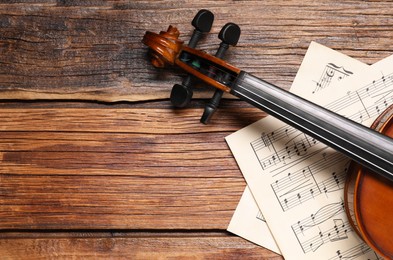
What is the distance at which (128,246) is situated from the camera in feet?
3.94

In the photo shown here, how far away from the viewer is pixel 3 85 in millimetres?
1228

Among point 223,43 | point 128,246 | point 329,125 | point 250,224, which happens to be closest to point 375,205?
point 329,125

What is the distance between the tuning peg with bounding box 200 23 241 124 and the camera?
3.53 feet

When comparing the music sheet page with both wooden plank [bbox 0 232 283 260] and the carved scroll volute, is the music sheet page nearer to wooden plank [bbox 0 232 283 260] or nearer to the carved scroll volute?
wooden plank [bbox 0 232 283 260]

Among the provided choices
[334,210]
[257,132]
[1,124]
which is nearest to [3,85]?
[1,124]

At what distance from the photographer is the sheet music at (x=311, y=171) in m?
1.14

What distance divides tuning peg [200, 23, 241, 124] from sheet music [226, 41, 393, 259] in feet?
0.36

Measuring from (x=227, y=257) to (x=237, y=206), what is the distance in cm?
11

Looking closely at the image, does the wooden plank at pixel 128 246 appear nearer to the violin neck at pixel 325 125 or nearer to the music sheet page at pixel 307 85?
the music sheet page at pixel 307 85

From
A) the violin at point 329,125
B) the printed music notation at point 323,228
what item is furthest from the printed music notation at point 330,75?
the printed music notation at point 323,228

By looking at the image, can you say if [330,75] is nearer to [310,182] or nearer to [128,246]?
[310,182]

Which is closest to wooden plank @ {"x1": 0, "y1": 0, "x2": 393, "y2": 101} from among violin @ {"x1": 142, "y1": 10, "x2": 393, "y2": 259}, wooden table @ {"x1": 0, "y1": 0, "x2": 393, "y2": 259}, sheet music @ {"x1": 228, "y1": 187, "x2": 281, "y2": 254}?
wooden table @ {"x1": 0, "y1": 0, "x2": 393, "y2": 259}

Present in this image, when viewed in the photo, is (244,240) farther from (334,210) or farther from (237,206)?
(334,210)

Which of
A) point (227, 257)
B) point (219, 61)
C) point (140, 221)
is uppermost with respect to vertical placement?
point (219, 61)
